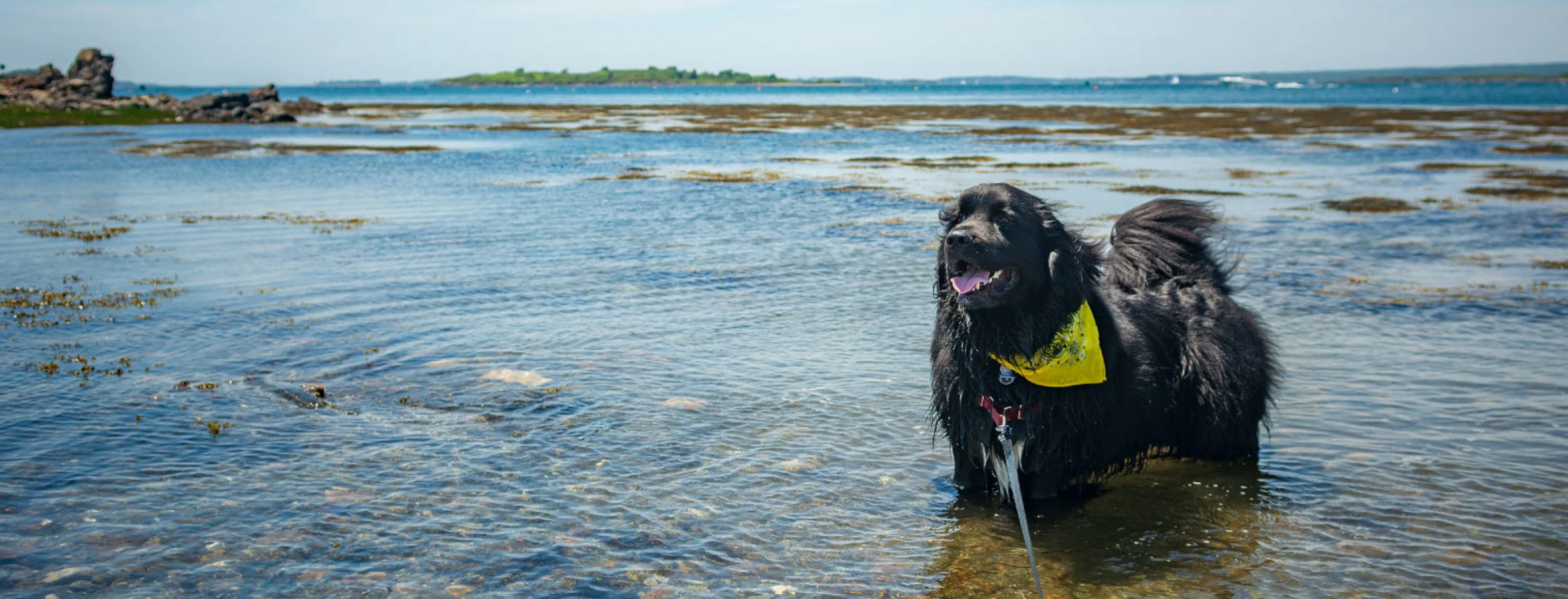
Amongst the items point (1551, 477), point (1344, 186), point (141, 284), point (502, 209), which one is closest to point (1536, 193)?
point (1344, 186)

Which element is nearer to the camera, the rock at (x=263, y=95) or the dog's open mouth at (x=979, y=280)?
the dog's open mouth at (x=979, y=280)

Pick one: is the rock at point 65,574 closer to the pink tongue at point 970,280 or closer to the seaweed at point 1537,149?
the pink tongue at point 970,280

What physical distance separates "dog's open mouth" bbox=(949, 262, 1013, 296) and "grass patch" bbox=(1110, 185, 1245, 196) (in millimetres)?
17387

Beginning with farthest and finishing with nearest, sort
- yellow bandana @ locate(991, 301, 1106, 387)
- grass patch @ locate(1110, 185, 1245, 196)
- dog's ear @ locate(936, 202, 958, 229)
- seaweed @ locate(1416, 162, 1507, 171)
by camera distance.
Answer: seaweed @ locate(1416, 162, 1507, 171) → grass patch @ locate(1110, 185, 1245, 196) → dog's ear @ locate(936, 202, 958, 229) → yellow bandana @ locate(991, 301, 1106, 387)

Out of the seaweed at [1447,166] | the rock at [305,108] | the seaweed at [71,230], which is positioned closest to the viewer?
the seaweed at [71,230]

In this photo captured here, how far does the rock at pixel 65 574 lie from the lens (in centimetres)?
450

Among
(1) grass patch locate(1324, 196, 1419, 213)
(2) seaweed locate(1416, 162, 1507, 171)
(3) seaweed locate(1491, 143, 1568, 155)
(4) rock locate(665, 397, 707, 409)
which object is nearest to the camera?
(4) rock locate(665, 397, 707, 409)

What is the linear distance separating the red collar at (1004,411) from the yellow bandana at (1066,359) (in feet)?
0.60

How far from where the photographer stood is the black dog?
192 inches

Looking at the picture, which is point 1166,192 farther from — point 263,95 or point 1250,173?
point 263,95

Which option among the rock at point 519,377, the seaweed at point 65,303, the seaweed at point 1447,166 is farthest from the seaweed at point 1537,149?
the seaweed at point 65,303

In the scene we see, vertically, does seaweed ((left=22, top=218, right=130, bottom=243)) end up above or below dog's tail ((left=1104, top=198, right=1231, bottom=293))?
below

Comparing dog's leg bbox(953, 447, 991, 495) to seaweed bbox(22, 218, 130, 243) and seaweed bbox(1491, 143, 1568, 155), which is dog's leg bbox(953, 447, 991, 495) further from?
seaweed bbox(1491, 143, 1568, 155)

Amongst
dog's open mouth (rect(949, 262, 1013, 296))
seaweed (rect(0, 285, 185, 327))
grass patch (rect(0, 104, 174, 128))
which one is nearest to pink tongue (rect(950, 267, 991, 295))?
dog's open mouth (rect(949, 262, 1013, 296))
